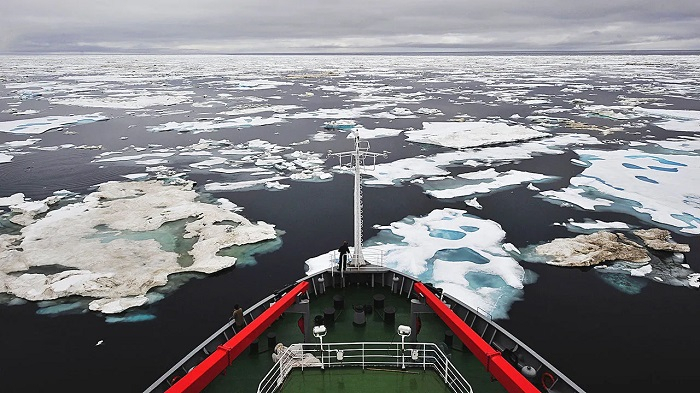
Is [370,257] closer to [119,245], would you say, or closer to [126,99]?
[119,245]

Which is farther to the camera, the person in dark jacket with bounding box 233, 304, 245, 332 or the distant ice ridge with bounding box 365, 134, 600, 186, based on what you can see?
the distant ice ridge with bounding box 365, 134, 600, 186

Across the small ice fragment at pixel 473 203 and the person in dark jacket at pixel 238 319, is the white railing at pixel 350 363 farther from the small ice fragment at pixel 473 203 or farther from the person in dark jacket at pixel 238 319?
the small ice fragment at pixel 473 203

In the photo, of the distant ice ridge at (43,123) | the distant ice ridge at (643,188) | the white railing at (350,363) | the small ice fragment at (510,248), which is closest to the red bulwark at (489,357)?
the white railing at (350,363)

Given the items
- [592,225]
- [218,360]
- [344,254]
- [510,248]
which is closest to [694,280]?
[592,225]

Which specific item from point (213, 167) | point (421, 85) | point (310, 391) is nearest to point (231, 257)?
point (310, 391)

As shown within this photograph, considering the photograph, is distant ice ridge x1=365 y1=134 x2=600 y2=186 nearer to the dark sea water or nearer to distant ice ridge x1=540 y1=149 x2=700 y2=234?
the dark sea water

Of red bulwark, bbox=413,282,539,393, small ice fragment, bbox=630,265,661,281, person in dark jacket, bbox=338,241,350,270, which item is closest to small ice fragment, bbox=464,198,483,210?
small ice fragment, bbox=630,265,661,281
